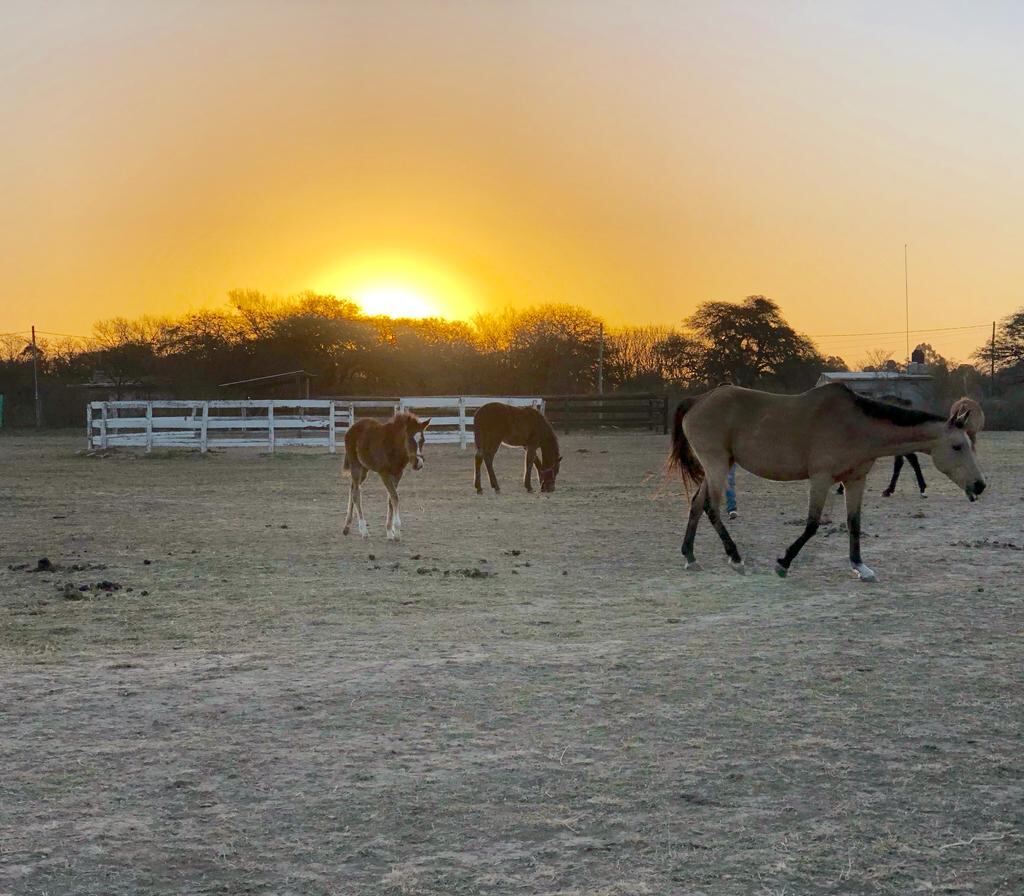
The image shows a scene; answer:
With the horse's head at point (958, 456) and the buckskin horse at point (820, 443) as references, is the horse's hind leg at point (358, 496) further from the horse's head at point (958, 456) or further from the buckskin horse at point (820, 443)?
the horse's head at point (958, 456)

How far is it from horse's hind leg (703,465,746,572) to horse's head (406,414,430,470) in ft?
12.3

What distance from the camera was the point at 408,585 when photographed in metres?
8.59

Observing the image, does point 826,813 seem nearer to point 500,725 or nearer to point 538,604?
point 500,725

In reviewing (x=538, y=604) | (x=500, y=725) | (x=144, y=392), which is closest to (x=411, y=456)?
(x=538, y=604)

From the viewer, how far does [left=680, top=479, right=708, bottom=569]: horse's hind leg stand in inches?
374

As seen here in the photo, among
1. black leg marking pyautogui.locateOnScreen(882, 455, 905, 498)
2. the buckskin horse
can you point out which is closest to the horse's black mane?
the buckskin horse

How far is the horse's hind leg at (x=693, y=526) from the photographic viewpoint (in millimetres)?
9492

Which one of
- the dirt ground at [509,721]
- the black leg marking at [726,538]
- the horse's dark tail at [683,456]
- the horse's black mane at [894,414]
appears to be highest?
the horse's black mane at [894,414]

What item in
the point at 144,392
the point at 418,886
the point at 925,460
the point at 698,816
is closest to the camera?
the point at 418,886

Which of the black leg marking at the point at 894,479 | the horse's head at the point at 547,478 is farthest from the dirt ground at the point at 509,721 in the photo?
the horse's head at the point at 547,478

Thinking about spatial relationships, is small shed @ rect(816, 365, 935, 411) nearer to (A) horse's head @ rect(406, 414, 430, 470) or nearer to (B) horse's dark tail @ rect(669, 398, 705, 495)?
(A) horse's head @ rect(406, 414, 430, 470)

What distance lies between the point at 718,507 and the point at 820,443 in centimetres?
107

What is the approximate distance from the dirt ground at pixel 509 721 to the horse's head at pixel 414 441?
1824 mm

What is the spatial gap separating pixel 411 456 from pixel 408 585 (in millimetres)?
3870
